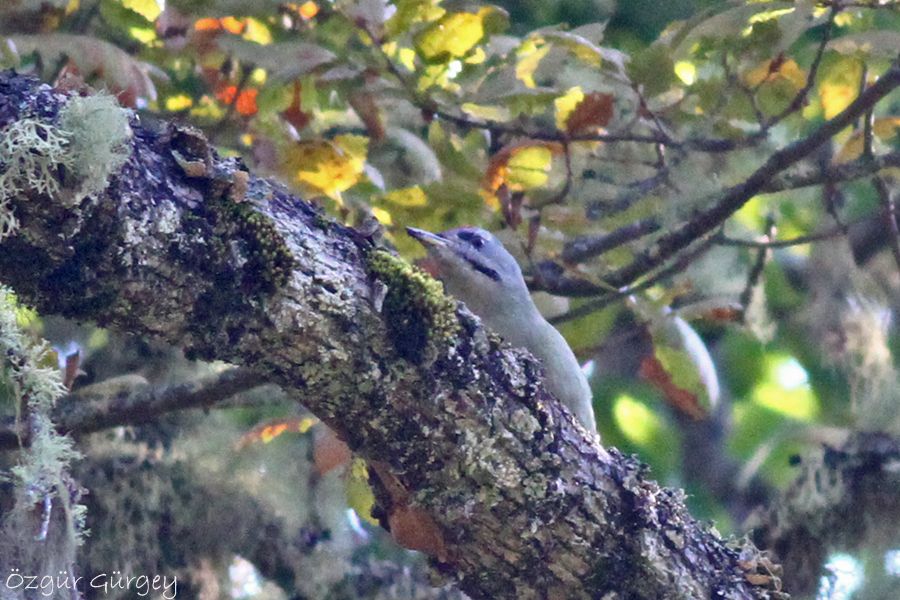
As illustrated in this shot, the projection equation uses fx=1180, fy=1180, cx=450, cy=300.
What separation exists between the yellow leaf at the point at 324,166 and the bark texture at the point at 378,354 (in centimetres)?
105

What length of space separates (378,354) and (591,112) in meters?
1.41

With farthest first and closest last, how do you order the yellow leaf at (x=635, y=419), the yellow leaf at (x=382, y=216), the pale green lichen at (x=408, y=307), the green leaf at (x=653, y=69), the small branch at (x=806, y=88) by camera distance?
the yellow leaf at (x=635, y=419), the yellow leaf at (x=382, y=216), the small branch at (x=806, y=88), the green leaf at (x=653, y=69), the pale green lichen at (x=408, y=307)

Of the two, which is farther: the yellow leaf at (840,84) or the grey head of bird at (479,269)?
the grey head of bird at (479,269)

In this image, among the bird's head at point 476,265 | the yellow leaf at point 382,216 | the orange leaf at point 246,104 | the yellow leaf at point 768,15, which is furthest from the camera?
the orange leaf at point 246,104

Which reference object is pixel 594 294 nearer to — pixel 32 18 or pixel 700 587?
pixel 700 587

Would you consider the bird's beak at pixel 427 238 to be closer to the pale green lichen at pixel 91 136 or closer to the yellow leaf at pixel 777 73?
the yellow leaf at pixel 777 73

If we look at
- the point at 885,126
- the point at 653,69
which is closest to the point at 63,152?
the point at 653,69

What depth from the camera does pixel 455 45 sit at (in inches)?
127

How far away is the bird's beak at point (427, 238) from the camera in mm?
3584

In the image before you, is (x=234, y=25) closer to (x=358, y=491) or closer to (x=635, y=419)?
(x=358, y=491)

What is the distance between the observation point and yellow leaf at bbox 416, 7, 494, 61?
3.20m

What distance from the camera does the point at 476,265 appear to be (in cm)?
379

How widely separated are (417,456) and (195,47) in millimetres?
1944

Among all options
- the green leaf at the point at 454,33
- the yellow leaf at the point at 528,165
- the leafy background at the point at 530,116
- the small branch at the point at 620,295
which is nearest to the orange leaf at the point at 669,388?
the leafy background at the point at 530,116
